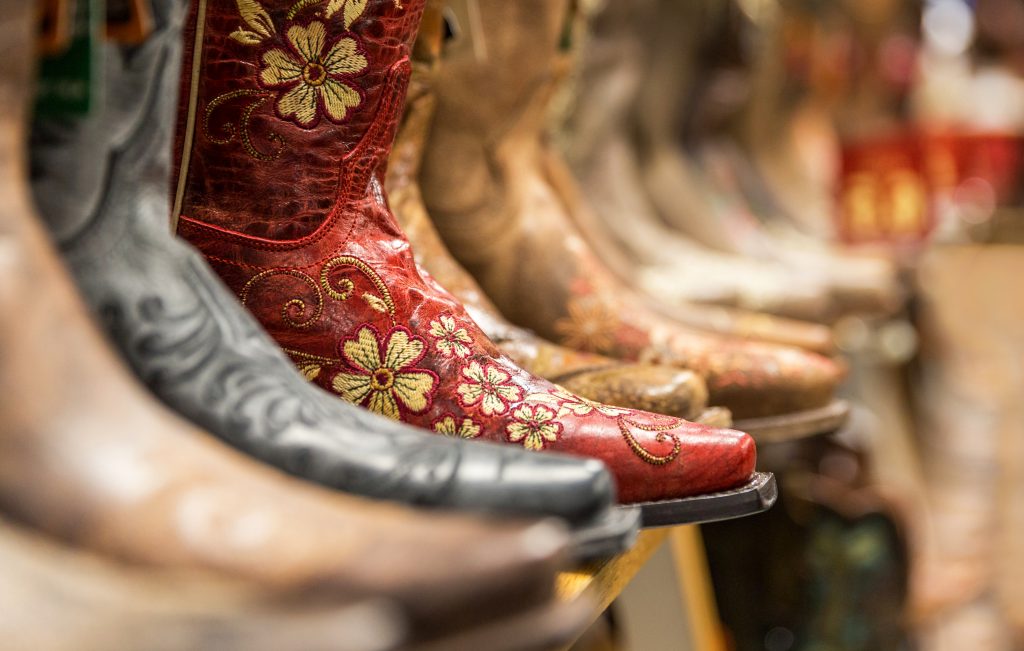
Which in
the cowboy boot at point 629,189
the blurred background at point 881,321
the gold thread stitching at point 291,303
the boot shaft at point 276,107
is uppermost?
the boot shaft at point 276,107

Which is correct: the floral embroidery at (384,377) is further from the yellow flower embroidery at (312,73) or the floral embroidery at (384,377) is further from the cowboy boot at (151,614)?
the cowboy boot at (151,614)

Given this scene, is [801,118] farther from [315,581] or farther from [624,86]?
[315,581]

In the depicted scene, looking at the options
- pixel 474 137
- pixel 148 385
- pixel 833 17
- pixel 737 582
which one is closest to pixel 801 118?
pixel 833 17

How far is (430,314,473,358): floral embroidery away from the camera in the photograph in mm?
729

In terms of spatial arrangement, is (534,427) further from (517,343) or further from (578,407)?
(517,343)

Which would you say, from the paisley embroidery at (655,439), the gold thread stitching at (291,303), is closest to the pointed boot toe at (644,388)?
the paisley embroidery at (655,439)

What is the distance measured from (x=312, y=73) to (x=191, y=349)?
0.27 meters

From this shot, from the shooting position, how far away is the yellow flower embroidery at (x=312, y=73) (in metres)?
0.71

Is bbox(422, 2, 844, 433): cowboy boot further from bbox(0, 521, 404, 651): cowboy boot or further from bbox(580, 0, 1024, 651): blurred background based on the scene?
bbox(0, 521, 404, 651): cowboy boot

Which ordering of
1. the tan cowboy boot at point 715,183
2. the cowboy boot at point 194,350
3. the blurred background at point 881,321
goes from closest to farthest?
the cowboy boot at point 194,350
the blurred background at point 881,321
the tan cowboy boot at point 715,183

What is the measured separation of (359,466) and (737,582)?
1.24m

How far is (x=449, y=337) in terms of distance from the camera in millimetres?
735

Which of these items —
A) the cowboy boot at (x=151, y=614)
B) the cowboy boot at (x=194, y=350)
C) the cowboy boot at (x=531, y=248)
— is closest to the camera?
the cowboy boot at (x=151, y=614)

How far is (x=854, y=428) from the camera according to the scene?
5.98 feet
